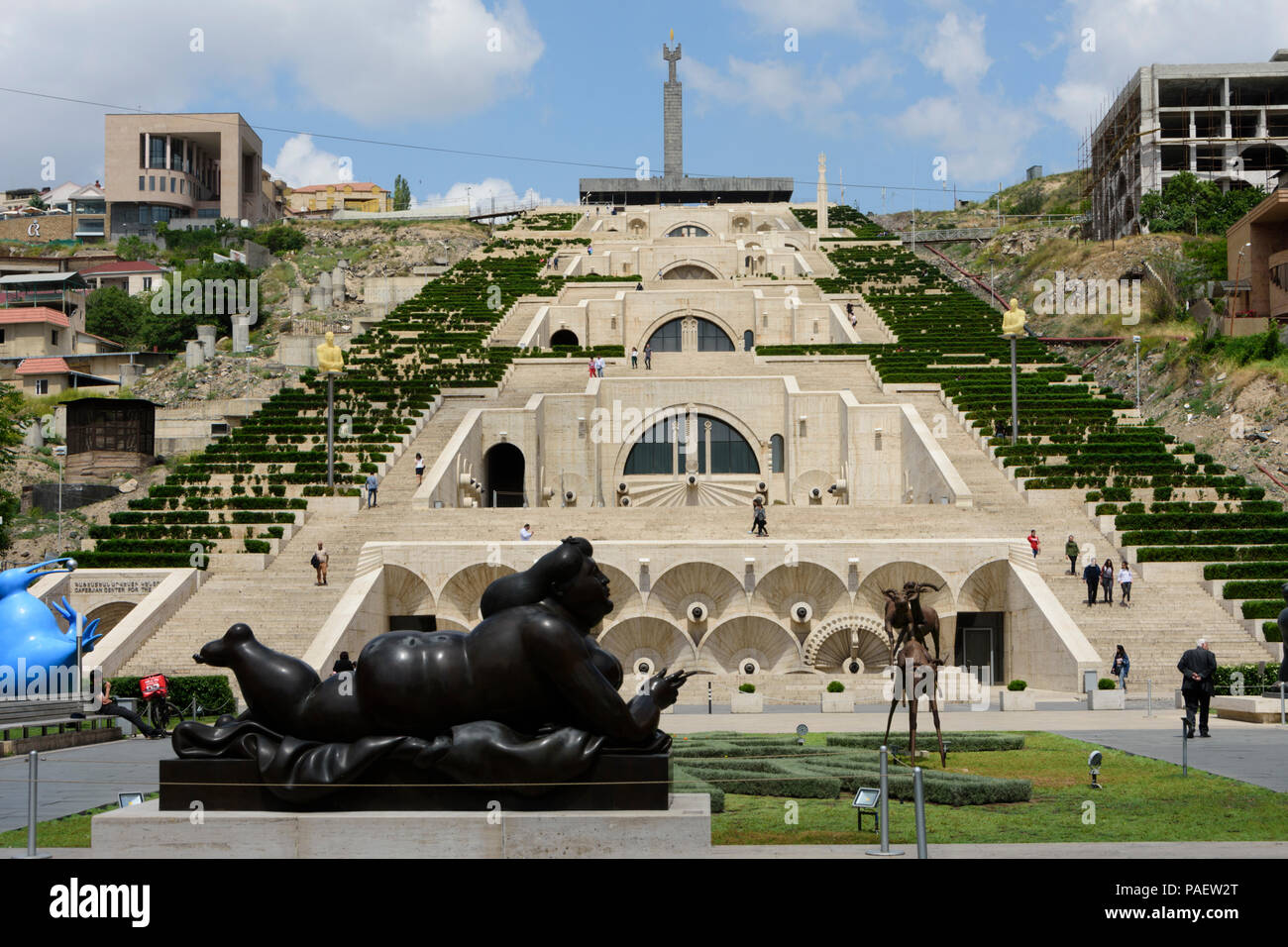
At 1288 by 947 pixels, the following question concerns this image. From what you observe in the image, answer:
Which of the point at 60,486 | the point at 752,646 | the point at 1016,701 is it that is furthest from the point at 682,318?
the point at 1016,701

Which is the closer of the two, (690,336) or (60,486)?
(60,486)

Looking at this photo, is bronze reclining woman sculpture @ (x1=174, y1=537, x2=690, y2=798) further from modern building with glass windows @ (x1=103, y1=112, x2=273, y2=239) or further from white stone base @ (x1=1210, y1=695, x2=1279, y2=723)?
modern building with glass windows @ (x1=103, y1=112, x2=273, y2=239)

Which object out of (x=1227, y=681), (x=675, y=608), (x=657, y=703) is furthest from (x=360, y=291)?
(x=657, y=703)

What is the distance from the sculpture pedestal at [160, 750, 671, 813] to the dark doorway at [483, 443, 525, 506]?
111 ft

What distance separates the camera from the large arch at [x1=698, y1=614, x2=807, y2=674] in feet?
91.9

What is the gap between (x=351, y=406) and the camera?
4216 cm

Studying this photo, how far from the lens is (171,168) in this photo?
345 feet

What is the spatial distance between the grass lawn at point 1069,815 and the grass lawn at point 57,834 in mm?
4741

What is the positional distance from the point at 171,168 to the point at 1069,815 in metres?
107

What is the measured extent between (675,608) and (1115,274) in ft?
152

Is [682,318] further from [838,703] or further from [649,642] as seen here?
[838,703]

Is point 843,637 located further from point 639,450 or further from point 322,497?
point 639,450

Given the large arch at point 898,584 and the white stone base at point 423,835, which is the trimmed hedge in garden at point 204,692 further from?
the white stone base at point 423,835

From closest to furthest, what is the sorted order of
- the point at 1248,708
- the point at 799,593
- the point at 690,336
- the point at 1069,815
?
the point at 1069,815
the point at 1248,708
the point at 799,593
the point at 690,336
